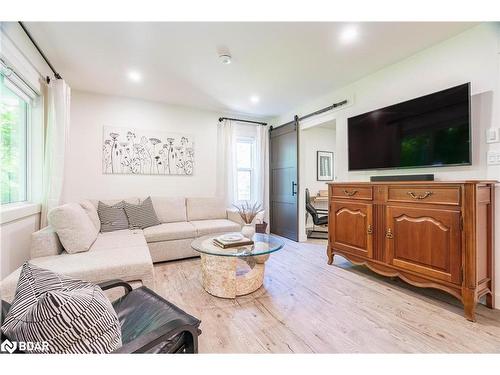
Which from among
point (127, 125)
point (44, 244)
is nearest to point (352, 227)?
point (44, 244)

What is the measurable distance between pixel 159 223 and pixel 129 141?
54.8 inches

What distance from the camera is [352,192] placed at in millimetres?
2629

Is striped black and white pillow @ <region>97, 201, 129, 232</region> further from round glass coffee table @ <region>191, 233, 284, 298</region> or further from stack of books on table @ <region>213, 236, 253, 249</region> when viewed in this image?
stack of books on table @ <region>213, 236, 253, 249</region>

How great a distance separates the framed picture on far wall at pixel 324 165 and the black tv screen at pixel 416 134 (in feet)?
7.83

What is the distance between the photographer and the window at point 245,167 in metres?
4.71

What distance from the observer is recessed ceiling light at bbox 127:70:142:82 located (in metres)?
2.80

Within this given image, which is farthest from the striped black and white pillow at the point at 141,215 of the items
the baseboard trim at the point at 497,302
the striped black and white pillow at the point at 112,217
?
the baseboard trim at the point at 497,302

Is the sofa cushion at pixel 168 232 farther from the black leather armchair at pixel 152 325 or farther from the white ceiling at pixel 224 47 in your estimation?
the white ceiling at pixel 224 47

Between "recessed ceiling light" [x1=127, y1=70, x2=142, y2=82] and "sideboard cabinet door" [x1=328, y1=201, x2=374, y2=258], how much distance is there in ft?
9.37

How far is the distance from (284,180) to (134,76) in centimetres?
287

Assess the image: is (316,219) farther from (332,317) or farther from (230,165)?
(332,317)

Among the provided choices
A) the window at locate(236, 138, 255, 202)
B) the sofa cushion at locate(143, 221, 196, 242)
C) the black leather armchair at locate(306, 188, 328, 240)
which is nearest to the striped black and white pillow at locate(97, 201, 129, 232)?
the sofa cushion at locate(143, 221, 196, 242)
